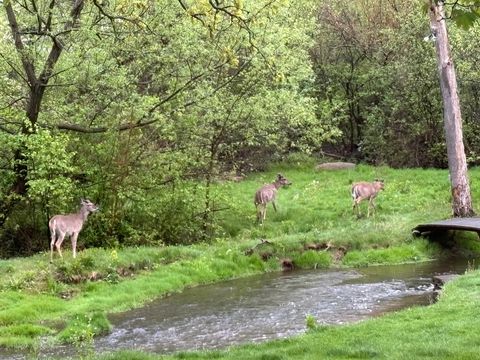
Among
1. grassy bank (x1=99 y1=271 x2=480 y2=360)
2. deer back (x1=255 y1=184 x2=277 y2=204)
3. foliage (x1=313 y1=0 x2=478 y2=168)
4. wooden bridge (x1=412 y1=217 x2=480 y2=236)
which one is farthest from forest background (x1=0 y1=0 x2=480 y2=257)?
foliage (x1=313 y1=0 x2=478 y2=168)

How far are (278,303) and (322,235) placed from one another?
6769 mm

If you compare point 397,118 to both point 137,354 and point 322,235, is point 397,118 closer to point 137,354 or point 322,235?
point 322,235

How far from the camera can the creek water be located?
13.1 m

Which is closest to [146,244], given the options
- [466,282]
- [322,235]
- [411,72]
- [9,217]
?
[9,217]

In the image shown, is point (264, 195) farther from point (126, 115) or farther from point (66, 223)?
point (66, 223)

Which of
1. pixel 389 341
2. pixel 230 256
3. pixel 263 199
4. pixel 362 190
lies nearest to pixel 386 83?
pixel 362 190

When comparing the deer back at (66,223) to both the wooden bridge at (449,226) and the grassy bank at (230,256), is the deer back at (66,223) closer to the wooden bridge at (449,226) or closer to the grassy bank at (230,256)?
the grassy bank at (230,256)

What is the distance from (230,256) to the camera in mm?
20719

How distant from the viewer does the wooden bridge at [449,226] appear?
19359mm

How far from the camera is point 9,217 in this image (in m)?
21.6

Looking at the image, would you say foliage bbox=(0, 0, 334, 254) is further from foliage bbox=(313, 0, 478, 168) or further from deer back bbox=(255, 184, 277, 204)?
foliage bbox=(313, 0, 478, 168)

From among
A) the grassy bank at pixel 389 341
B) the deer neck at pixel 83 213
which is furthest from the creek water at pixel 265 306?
the deer neck at pixel 83 213

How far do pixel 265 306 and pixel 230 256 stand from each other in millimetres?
4940

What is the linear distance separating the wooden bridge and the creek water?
117 centimetres
